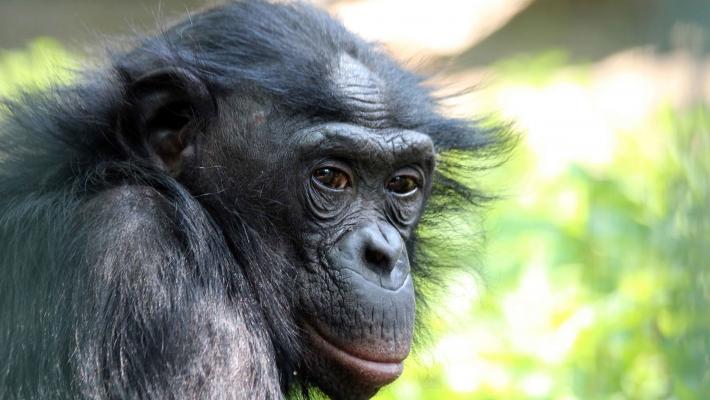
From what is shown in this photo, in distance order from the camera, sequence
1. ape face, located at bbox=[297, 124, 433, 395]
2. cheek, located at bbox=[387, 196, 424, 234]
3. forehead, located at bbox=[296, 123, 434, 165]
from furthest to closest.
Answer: cheek, located at bbox=[387, 196, 424, 234] → forehead, located at bbox=[296, 123, 434, 165] → ape face, located at bbox=[297, 124, 433, 395]

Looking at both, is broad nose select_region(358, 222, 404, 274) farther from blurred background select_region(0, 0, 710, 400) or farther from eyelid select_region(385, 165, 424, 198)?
blurred background select_region(0, 0, 710, 400)

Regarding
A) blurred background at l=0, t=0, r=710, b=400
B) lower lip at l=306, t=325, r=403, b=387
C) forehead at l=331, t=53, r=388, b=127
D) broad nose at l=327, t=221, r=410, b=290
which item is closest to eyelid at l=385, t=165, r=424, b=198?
forehead at l=331, t=53, r=388, b=127

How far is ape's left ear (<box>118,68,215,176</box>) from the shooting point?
187 inches

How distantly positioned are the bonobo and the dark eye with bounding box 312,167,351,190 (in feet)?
0.04

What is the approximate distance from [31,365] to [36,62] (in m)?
6.66

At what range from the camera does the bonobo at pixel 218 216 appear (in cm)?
391

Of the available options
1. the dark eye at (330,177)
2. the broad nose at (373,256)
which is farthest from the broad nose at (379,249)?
the dark eye at (330,177)

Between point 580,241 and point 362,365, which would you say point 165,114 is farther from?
point 580,241

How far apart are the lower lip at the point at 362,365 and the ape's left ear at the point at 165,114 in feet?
3.50

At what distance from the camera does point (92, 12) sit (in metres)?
16.5

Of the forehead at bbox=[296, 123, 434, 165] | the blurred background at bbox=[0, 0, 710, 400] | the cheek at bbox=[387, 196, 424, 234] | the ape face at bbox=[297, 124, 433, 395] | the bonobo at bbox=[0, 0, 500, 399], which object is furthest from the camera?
the cheek at bbox=[387, 196, 424, 234]

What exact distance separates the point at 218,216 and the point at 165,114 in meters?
0.60

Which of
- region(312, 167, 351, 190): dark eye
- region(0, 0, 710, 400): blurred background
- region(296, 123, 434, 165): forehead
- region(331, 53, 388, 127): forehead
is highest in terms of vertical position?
region(331, 53, 388, 127): forehead

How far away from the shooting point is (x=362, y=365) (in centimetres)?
448
